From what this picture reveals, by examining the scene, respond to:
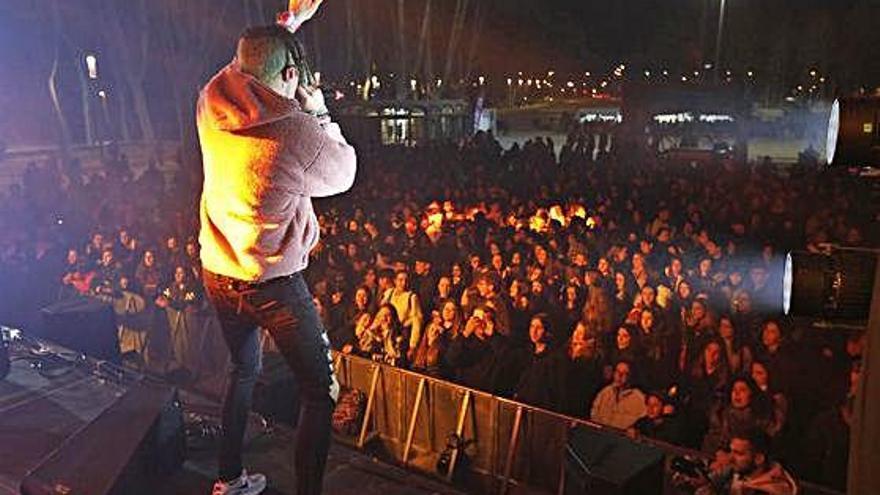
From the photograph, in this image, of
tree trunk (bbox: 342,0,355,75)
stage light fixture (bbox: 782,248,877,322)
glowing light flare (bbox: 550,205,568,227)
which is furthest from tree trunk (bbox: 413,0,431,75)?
stage light fixture (bbox: 782,248,877,322)

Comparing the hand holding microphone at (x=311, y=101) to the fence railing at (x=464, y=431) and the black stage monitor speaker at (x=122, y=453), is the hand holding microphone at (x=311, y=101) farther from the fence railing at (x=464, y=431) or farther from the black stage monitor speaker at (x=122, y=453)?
the fence railing at (x=464, y=431)

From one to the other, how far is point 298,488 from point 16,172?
17.9 meters

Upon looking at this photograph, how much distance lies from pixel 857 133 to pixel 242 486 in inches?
90.6

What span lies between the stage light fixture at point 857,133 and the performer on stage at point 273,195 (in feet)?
4.36

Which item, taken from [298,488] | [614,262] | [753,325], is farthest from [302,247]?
[614,262]

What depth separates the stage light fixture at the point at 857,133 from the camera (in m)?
1.60

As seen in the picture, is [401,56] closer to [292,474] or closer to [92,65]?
[92,65]

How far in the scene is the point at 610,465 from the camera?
379cm

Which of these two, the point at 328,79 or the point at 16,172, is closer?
the point at 16,172

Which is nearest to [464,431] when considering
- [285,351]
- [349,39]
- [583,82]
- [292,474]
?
[292,474]

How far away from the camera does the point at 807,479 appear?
4594mm

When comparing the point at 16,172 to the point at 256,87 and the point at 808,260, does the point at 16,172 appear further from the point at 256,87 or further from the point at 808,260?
the point at 808,260

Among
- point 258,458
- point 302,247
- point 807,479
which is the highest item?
point 302,247

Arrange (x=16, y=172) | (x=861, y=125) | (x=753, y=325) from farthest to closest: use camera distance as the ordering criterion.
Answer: (x=16, y=172), (x=753, y=325), (x=861, y=125)
